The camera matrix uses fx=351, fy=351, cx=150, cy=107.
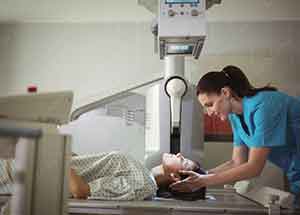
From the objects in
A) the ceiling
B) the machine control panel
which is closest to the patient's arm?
the machine control panel

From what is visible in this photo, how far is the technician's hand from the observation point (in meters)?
1.27

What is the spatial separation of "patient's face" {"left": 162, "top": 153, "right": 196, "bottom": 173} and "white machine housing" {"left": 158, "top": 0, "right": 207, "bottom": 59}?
442 mm

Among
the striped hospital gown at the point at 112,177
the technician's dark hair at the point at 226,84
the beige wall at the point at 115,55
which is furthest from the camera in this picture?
the beige wall at the point at 115,55

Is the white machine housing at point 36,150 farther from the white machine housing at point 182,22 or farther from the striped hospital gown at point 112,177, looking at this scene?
the white machine housing at point 182,22

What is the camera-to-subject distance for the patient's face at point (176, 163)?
135 cm

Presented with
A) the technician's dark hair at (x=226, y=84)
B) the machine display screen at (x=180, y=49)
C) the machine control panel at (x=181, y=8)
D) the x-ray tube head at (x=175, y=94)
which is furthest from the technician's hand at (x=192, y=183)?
the machine control panel at (x=181, y=8)

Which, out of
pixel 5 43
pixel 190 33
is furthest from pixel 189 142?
pixel 5 43

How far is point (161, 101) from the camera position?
1.40 metres

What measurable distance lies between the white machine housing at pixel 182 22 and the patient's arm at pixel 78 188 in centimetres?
61

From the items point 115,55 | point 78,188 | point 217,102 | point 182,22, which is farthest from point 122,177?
point 115,55

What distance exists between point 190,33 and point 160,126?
0.37 m

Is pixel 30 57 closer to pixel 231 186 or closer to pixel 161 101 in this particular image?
pixel 161 101

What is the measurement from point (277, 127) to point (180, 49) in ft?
1.60

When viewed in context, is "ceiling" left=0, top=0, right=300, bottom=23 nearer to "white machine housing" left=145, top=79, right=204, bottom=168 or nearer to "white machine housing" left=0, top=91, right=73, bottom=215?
"white machine housing" left=145, top=79, right=204, bottom=168
